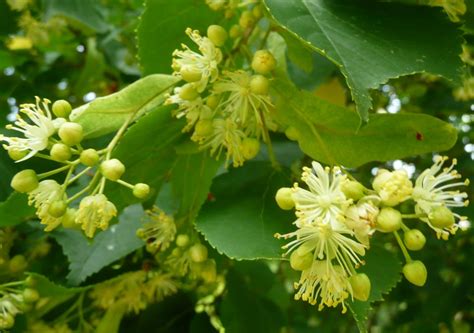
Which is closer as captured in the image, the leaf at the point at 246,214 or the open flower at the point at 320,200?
Result: the open flower at the point at 320,200

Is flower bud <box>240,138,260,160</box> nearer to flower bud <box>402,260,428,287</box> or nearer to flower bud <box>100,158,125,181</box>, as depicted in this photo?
flower bud <box>100,158,125,181</box>

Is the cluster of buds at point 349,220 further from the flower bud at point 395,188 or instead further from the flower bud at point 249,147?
the flower bud at point 249,147

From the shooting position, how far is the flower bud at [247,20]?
1048mm

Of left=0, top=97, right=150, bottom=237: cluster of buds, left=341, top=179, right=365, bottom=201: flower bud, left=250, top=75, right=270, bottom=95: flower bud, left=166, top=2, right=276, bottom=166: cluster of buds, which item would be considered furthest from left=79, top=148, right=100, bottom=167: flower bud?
left=341, top=179, right=365, bottom=201: flower bud

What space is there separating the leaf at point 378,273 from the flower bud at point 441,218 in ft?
0.52

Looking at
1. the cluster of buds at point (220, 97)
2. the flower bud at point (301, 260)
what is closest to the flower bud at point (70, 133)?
the cluster of buds at point (220, 97)

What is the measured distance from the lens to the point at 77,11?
153 centimetres

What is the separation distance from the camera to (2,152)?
1.06 metres

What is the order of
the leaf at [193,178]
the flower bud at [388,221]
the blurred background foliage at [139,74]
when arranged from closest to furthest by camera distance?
1. the flower bud at [388,221]
2. the leaf at [193,178]
3. the blurred background foliage at [139,74]

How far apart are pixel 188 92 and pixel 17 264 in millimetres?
578

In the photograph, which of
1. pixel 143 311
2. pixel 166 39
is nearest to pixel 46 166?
pixel 166 39

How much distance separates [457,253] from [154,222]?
1155mm

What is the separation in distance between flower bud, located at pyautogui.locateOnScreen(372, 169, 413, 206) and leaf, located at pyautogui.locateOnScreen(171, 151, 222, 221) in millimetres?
371

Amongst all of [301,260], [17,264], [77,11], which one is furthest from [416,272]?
[77,11]
